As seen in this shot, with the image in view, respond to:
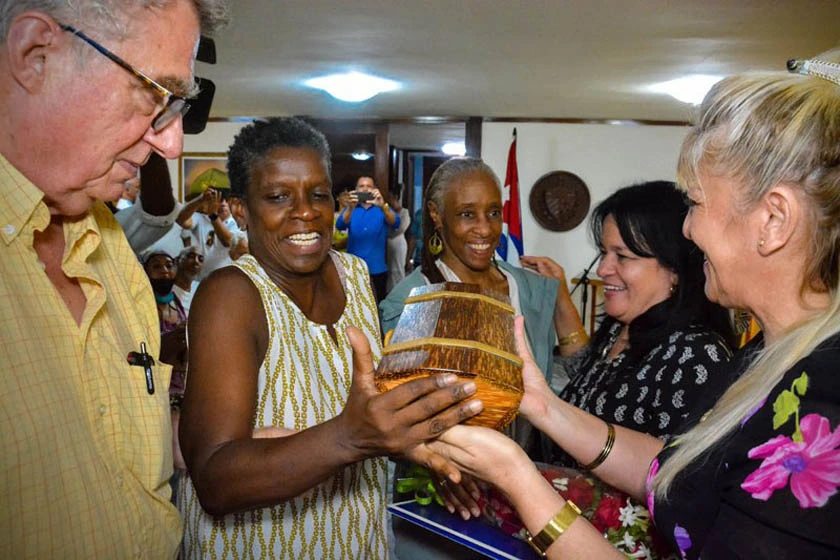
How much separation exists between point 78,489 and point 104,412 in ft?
0.49

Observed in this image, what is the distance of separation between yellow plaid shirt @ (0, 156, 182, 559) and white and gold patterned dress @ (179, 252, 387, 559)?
269 millimetres

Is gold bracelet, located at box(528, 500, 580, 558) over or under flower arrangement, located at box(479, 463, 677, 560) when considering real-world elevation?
over

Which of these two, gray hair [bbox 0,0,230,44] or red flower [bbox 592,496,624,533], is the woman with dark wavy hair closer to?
red flower [bbox 592,496,624,533]

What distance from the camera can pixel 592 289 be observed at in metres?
8.96

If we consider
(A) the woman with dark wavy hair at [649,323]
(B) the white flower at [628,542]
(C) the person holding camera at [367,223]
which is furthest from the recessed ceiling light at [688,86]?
(B) the white flower at [628,542]

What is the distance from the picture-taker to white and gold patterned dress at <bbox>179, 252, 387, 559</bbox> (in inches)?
62.9

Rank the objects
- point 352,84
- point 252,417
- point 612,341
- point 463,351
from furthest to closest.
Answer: point 352,84, point 612,341, point 252,417, point 463,351

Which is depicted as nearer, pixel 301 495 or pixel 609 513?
pixel 301 495

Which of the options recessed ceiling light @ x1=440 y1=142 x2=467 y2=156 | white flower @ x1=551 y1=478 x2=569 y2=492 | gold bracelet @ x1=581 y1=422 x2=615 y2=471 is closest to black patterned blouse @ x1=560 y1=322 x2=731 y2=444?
gold bracelet @ x1=581 y1=422 x2=615 y2=471

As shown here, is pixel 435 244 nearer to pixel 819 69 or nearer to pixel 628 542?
pixel 628 542

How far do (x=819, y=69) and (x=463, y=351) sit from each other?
831 mm

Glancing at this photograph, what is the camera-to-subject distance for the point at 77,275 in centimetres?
124

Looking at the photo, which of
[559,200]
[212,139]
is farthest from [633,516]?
[212,139]

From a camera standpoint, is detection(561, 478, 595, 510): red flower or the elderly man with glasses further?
detection(561, 478, 595, 510): red flower
